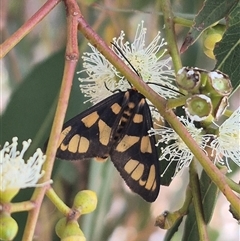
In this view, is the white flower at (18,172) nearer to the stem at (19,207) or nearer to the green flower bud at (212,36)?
the stem at (19,207)

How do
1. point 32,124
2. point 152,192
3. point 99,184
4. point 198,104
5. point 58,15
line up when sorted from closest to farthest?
point 198,104 < point 152,192 < point 32,124 < point 99,184 < point 58,15

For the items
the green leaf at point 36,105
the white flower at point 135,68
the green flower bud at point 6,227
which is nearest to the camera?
the green flower bud at point 6,227

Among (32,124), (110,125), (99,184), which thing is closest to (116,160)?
(110,125)

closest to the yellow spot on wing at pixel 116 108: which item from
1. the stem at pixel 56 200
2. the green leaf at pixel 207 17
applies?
the green leaf at pixel 207 17

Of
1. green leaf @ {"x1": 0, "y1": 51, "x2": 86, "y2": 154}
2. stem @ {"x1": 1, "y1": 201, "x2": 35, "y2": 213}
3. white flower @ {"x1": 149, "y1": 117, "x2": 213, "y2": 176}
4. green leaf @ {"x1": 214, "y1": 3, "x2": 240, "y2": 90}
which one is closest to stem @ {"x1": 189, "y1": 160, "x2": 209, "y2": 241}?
white flower @ {"x1": 149, "y1": 117, "x2": 213, "y2": 176}

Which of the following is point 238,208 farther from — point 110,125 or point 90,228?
point 90,228

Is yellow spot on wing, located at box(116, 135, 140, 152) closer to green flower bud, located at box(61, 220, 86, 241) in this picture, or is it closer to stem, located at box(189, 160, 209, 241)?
stem, located at box(189, 160, 209, 241)
